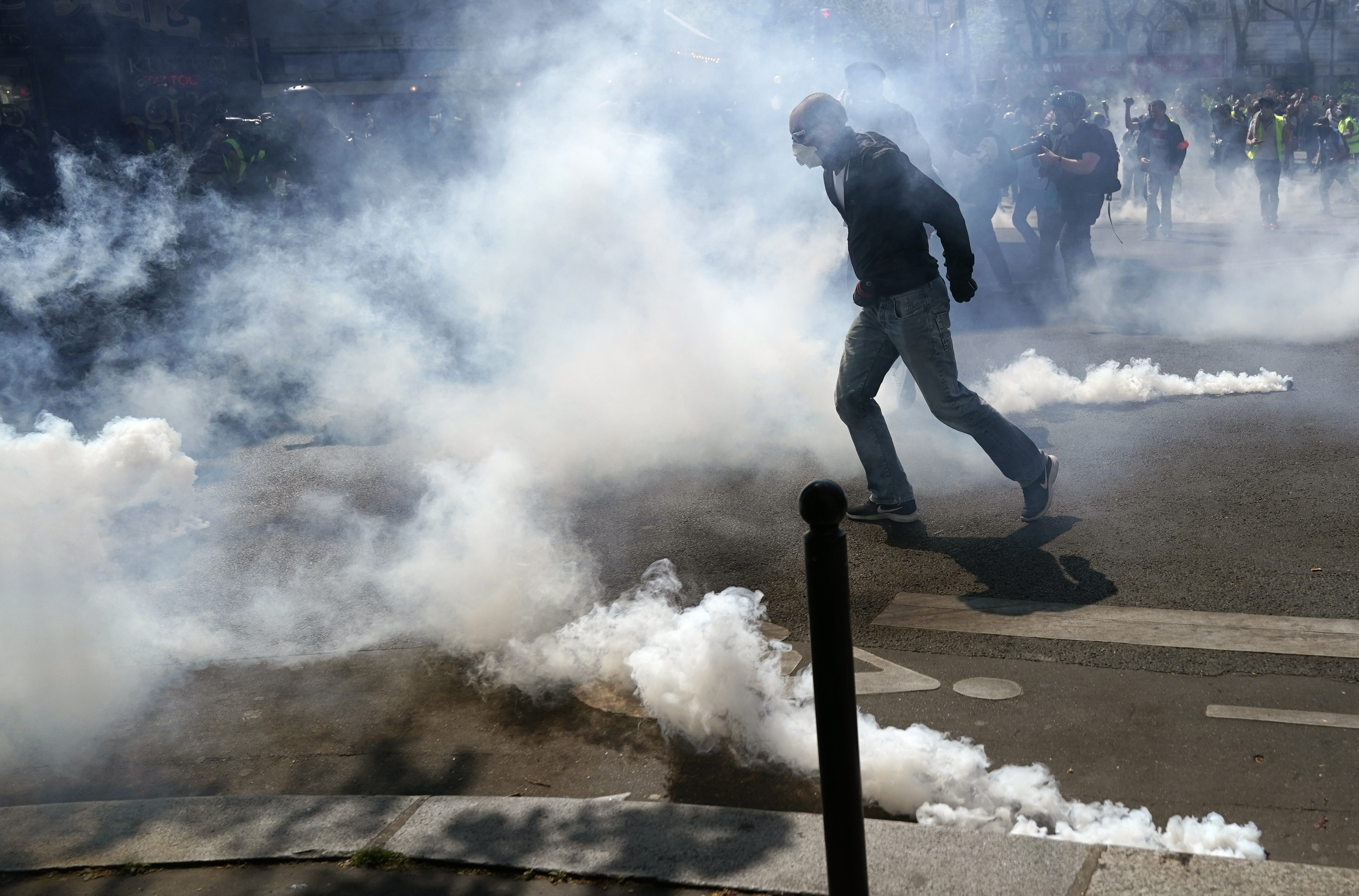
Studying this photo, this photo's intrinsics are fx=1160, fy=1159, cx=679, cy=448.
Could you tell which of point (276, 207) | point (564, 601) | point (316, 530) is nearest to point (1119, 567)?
point (564, 601)

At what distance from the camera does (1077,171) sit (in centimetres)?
967

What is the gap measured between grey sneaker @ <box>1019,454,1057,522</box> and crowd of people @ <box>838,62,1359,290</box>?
1890 mm

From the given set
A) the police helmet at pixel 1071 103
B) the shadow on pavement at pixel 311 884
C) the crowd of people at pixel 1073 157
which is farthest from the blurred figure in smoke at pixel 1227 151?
the shadow on pavement at pixel 311 884

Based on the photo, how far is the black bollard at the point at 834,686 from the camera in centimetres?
184

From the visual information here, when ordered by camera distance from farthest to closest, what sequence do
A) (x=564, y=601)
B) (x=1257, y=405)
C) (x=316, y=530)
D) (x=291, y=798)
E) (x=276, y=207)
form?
(x=276, y=207) → (x=1257, y=405) → (x=316, y=530) → (x=564, y=601) → (x=291, y=798)

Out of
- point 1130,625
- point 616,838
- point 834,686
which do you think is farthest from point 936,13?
point 834,686

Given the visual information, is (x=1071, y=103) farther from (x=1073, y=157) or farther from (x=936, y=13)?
(x=936, y=13)

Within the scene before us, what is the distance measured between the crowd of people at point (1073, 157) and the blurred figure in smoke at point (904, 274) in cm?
137

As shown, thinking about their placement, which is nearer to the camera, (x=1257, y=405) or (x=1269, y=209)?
(x=1257, y=405)

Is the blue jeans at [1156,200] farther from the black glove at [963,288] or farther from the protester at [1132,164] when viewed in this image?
the black glove at [963,288]

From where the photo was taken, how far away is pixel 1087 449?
543 cm

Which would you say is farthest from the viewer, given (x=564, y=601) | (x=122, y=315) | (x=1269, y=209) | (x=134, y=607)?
(x=1269, y=209)

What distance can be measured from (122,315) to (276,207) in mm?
2314

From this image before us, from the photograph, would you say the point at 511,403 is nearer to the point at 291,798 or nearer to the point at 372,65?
the point at 291,798
